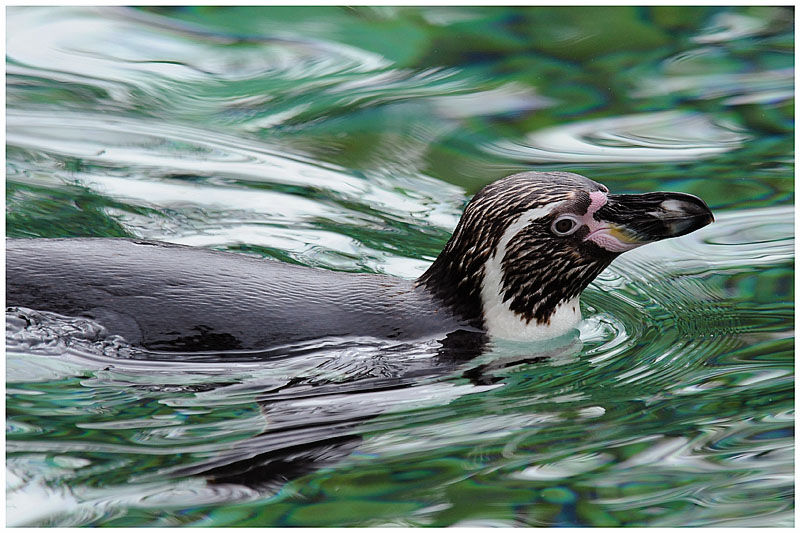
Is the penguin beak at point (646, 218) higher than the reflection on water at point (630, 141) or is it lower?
lower

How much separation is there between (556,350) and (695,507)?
1.31 metres

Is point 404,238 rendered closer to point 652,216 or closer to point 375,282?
point 375,282

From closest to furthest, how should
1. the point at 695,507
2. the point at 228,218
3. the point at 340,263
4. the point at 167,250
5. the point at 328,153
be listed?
the point at 695,507, the point at 167,250, the point at 340,263, the point at 228,218, the point at 328,153

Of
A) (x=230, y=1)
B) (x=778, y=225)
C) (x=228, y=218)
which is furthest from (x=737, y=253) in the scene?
(x=230, y=1)

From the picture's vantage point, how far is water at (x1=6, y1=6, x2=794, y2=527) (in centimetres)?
393

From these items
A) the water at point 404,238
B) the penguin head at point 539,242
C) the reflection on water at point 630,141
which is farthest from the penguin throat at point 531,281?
the reflection on water at point 630,141

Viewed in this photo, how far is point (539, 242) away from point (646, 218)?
1.39ft

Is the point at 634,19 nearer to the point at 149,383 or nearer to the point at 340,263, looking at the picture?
the point at 340,263

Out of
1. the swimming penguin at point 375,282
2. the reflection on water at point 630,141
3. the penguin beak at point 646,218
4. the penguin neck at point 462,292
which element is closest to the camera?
the swimming penguin at point 375,282

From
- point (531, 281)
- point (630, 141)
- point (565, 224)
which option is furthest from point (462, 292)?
point (630, 141)

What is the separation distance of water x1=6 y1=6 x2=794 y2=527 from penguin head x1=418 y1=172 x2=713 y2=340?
187 millimetres

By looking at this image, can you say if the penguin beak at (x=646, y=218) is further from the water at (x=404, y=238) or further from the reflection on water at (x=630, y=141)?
the reflection on water at (x=630, y=141)

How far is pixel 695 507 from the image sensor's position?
12.6ft

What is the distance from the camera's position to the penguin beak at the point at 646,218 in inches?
187
